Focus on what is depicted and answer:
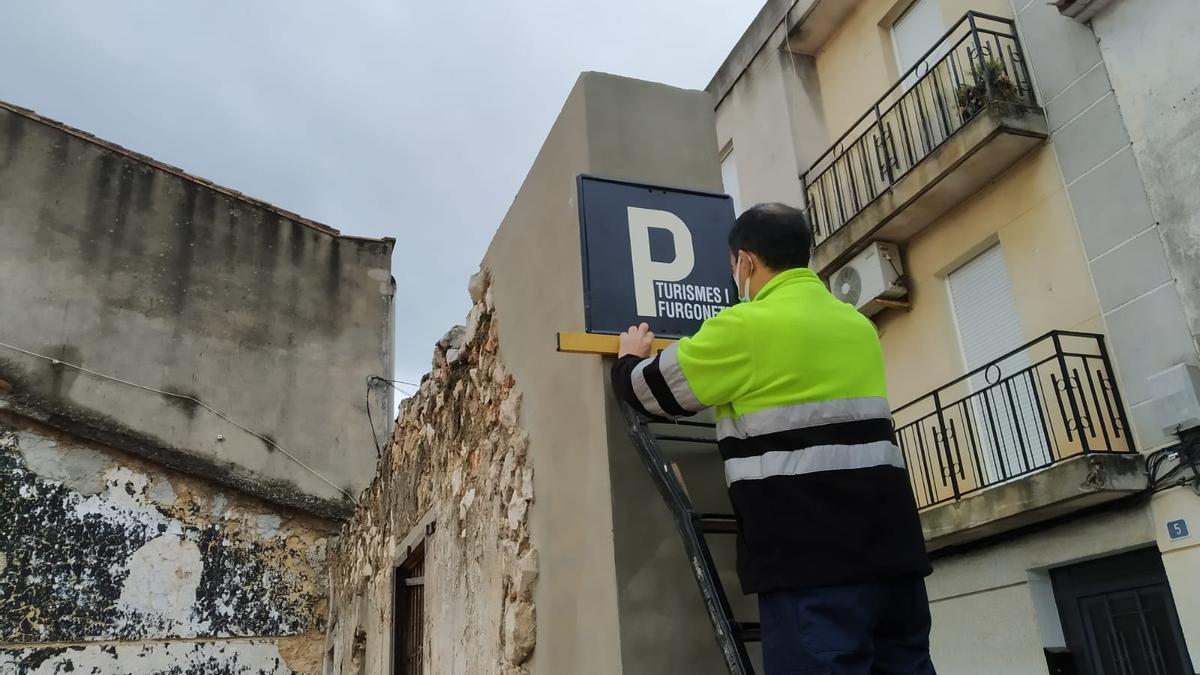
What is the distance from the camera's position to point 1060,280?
7.18m

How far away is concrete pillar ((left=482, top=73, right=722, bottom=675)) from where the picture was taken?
243cm

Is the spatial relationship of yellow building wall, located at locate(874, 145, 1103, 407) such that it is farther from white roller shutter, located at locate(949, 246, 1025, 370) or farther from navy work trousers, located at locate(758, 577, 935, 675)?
navy work trousers, located at locate(758, 577, 935, 675)

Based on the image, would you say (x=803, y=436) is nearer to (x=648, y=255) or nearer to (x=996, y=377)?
(x=648, y=255)

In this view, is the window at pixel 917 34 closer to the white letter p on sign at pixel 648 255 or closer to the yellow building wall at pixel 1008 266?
the yellow building wall at pixel 1008 266

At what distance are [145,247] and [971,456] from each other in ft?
29.9

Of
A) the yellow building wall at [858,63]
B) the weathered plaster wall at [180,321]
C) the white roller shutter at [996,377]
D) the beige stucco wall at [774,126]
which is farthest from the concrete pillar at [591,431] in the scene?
the weathered plaster wall at [180,321]

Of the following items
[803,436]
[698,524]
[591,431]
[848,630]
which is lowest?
[848,630]

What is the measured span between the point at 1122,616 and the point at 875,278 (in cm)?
350

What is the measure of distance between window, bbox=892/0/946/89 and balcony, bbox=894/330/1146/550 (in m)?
3.12

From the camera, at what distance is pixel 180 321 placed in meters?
10.6

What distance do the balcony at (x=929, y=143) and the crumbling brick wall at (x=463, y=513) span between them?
4923 millimetres

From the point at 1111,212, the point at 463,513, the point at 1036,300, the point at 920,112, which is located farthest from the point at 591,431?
the point at 920,112

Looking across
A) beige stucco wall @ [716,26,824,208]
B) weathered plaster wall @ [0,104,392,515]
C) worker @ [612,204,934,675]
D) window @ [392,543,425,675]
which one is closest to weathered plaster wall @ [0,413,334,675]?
weathered plaster wall @ [0,104,392,515]

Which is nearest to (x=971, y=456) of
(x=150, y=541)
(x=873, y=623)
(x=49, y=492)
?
(x=873, y=623)
